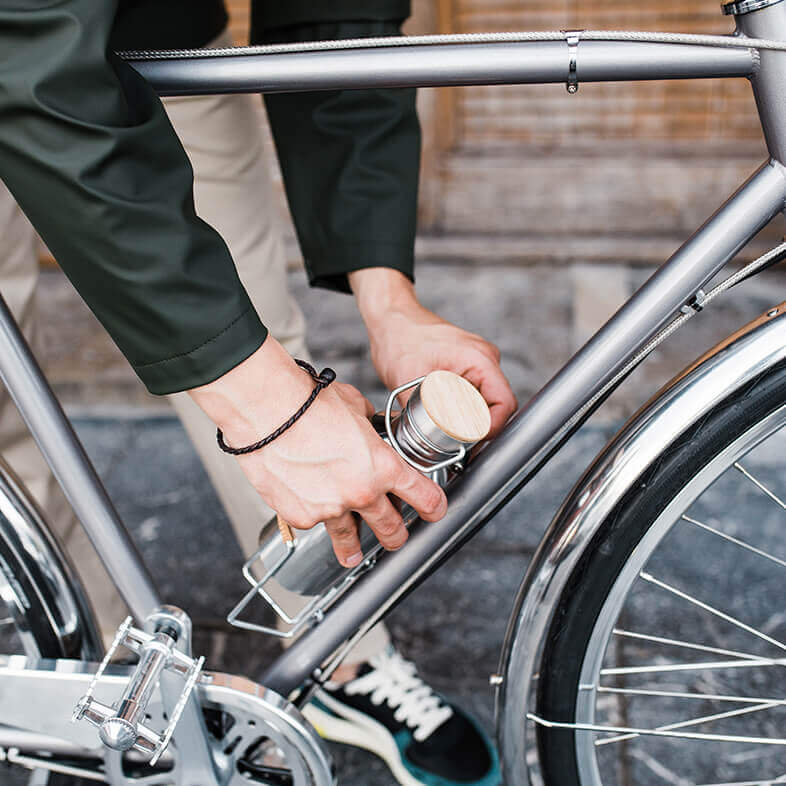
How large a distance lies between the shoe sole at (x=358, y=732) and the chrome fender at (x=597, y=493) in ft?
0.89

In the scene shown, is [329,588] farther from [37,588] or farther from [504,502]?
[37,588]

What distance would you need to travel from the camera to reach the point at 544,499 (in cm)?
178

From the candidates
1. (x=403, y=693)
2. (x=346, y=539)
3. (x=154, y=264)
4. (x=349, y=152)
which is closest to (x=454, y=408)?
(x=346, y=539)

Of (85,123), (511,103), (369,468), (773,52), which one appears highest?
(511,103)

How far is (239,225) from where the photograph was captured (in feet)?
3.83

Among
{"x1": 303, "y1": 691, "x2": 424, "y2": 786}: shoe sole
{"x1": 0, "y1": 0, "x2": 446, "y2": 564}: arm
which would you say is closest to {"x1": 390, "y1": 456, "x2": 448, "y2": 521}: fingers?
{"x1": 0, "y1": 0, "x2": 446, "y2": 564}: arm

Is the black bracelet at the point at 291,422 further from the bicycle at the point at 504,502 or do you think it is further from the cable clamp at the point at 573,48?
the cable clamp at the point at 573,48

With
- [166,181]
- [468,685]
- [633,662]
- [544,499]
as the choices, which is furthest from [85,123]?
[544,499]

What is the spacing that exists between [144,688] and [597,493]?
0.46 metres

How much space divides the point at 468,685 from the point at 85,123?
3.43 feet

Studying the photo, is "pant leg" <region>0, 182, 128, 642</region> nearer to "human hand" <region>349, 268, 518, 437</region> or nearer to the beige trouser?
the beige trouser

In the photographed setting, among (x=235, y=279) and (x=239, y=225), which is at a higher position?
(x=239, y=225)

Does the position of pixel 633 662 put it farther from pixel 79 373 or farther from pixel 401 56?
pixel 79 373

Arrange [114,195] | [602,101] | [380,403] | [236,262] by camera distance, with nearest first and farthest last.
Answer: [114,195], [236,262], [380,403], [602,101]
